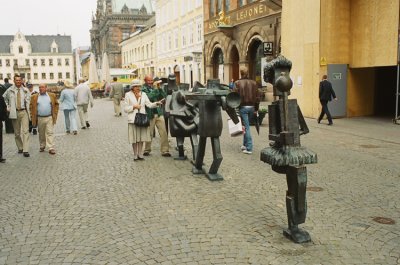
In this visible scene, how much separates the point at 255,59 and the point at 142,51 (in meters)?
37.5

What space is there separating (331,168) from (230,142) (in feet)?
12.8

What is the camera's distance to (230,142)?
480 inches

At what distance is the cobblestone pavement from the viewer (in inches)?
186

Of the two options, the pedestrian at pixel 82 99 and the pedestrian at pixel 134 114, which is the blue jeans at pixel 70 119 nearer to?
the pedestrian at pixel 82 99

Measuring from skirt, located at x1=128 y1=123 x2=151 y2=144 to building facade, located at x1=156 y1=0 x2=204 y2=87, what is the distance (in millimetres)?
22091

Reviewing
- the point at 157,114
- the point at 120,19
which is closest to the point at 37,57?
the point at 120,19

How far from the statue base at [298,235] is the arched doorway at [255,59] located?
891 inches

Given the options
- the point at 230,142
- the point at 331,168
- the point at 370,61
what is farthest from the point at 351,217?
the point at 370,61

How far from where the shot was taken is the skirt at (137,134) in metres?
9.89

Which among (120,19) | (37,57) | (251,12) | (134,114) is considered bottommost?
(134,114)

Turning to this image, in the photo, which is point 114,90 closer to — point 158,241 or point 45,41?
point 158,241

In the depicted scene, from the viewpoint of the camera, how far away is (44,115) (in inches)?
446

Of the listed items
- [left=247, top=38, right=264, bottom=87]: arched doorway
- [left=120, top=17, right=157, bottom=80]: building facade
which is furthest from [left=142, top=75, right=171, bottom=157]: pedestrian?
[left=120, top=17, right=157, bottom=80]: building facade

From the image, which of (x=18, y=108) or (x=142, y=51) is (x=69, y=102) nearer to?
(x=18, y=108)
